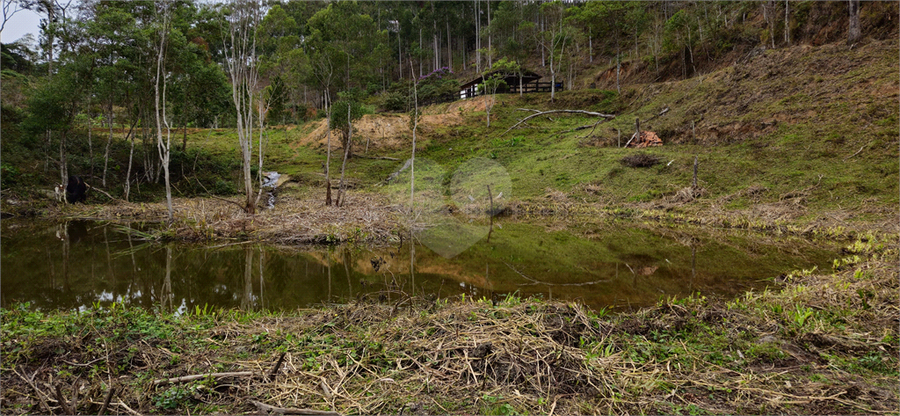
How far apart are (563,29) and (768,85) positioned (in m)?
21.6

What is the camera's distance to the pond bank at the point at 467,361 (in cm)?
258

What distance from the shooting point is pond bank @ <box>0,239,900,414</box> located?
8.48ft

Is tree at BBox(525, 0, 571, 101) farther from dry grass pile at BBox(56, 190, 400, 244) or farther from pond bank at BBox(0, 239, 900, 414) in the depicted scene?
pond bank at BBox(0, 239, 900, 414)

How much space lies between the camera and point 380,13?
64.9 meters

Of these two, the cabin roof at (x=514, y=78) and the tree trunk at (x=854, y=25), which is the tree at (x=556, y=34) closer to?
the cabin roof at (x=514, y=78)

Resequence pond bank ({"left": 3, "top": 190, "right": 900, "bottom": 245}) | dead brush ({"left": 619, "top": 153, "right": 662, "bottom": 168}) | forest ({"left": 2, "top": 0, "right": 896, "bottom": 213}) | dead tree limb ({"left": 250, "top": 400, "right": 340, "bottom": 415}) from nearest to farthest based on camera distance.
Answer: dead tree limb ({"left": 250, "top": 400, "right": 340, "bottom": 415}), pond bank ({"left": 3, "top": 190, "right": 900, "bottom": 245}), forest ({"left": 2, "top": 0, "right": 896, "bottom": 213}), dead brush ({"left": 619, "top": 153, "right": 662, "bottom": 168})

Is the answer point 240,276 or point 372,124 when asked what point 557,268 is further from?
point 372,124

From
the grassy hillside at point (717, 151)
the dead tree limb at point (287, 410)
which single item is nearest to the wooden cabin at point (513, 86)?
the grassy hillside at point (717, 151)

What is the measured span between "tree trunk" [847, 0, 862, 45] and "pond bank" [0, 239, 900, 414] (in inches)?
941

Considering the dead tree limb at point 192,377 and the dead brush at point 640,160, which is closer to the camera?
the dead tree limb at point 192,377

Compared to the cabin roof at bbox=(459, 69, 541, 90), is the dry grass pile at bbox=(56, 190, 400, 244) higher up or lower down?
lower down

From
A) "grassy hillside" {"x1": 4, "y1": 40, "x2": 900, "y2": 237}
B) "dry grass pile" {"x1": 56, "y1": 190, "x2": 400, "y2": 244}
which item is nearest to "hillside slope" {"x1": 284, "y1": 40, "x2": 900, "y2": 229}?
"grassy hillside" {"x1": 4, "y1": 40, "x2": 900, "y2": 237}

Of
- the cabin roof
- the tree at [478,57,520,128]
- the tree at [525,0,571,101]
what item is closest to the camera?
the tree at [478,57,520,128]

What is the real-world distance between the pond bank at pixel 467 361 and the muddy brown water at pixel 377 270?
1.15m
